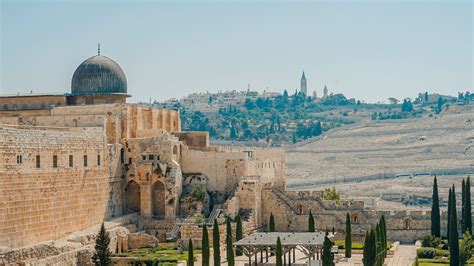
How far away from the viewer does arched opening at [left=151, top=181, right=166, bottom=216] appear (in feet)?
148

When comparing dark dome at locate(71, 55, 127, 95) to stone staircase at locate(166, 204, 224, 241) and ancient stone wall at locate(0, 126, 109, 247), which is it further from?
stone staircase at locate(166, 204, 224, 241)

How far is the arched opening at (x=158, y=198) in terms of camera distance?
148 feet

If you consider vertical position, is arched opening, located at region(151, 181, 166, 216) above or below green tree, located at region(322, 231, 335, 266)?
above

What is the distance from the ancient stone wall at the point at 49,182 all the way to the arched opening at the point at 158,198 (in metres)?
2.75

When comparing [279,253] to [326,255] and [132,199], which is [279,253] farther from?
[132,199]

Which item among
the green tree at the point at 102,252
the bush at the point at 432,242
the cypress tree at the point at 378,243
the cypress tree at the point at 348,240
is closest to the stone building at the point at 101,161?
the green tree at the point at 102,252

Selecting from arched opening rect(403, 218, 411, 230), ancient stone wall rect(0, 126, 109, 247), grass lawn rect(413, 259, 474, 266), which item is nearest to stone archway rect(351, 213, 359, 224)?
arched opening rect(403, 218, 411, 230)

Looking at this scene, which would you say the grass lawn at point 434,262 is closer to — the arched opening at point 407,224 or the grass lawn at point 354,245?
the grass lawn at point 354,245

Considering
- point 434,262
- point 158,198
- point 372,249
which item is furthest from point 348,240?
point 158,198

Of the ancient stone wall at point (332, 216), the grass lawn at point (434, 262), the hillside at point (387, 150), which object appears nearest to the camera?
the grass lawn at point (434, 262)

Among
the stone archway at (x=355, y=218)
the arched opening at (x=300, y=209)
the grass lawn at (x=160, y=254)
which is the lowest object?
the grass lawn at (x=160, y=254)

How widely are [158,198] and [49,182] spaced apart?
8.89 meters

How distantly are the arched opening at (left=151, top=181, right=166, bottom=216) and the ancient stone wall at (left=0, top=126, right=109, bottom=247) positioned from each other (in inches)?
108

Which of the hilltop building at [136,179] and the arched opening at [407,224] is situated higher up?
Answer: the hilltop building at [136,179]
